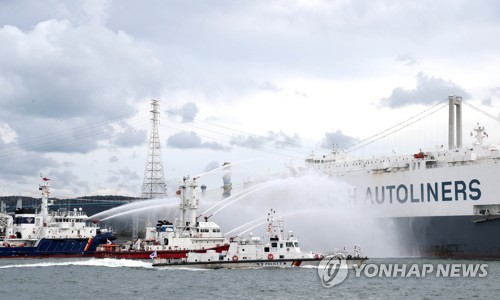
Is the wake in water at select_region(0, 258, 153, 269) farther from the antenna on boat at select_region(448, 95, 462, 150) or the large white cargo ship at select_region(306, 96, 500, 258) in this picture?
the antenna on boat at select_region(448, 95, 462, 150)

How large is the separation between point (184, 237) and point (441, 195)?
19778mm

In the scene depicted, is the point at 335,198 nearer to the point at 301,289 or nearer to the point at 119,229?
the point at 301,289

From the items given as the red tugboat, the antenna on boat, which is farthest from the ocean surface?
the antenna on boat

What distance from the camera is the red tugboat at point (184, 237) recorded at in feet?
176

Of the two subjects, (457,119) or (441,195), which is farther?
(457,119)

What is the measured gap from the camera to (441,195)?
177ft

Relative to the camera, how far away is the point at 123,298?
35.1 metres

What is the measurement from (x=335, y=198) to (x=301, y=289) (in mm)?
25455

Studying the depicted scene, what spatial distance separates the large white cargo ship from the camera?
5138 cm

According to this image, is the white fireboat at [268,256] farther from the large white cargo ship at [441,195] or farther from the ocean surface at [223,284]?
the large white cargo ship at [441,195]

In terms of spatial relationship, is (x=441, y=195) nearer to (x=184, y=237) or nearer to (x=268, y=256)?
(x=268, y=256)

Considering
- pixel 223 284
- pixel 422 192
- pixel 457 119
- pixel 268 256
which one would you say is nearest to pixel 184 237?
pixel 268 256

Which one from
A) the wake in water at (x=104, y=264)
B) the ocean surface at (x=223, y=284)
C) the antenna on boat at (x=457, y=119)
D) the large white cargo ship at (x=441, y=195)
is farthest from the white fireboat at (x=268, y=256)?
the antenna on boat at (x=457, y=119)

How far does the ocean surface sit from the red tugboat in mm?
4174
